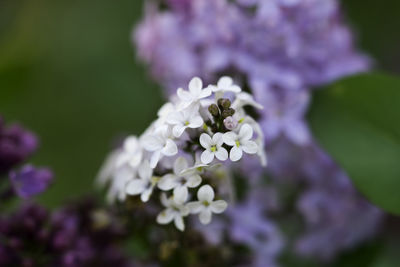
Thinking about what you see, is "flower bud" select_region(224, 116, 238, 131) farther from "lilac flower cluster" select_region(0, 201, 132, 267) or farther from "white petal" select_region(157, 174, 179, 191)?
"lilac flower cluster" select_region(0, 201, 132, 267)

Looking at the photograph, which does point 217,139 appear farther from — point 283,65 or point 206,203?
point 283,65

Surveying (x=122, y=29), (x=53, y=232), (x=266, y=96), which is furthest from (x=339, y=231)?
(x=122, y=29)

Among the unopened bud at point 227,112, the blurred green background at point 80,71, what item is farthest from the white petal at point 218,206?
the blurred green background at point 80,71

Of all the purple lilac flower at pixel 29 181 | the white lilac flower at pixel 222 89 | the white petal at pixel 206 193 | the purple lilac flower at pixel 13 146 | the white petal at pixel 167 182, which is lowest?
the white petal at pixel 206 193

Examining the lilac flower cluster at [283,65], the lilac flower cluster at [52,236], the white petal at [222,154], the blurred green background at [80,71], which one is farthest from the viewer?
the blurred green background at [80,71]

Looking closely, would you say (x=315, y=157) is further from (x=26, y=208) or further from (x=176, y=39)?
(x=26, y=208)

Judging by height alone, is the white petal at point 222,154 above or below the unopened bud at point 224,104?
below

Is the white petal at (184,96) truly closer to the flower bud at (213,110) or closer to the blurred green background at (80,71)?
the flower bud at (213,110)
